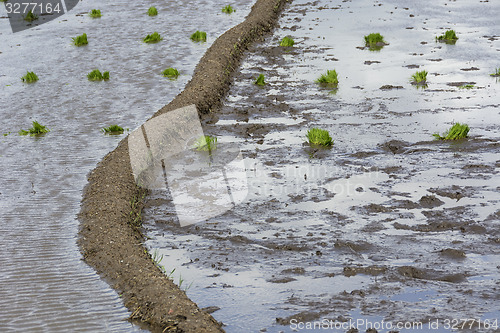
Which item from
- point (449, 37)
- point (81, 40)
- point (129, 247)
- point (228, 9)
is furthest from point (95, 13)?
point (129, 247)

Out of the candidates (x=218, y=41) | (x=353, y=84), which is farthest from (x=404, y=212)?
(x=218, y=41)

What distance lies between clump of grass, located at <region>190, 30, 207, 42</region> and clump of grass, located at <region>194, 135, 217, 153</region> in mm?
6532

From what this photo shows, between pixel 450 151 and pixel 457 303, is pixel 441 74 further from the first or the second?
pixel 457 303

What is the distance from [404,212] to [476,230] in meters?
0.84

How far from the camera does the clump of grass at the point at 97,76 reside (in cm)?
1292

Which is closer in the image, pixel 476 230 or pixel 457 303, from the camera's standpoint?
pixel 457 303

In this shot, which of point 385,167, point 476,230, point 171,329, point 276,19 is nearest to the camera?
point 171,329

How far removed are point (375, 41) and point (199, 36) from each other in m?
4.24

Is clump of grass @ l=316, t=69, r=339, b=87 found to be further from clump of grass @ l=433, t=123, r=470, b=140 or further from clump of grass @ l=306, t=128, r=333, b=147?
clump of grass @ l=433, t=123, r=470, b=140

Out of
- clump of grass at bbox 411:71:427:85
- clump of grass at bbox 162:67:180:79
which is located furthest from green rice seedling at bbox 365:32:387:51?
clump of grass at bbox 162:67:180:79

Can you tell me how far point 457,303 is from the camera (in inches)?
221

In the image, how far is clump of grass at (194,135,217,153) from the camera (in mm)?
9516

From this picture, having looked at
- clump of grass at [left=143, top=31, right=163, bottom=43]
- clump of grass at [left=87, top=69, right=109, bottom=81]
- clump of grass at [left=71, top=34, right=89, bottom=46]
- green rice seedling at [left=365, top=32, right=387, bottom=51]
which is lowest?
green rice seedling at [left=365, top=32, right=387, bottom=51]

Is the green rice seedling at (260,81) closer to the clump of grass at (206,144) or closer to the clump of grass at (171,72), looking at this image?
the clump of grass at (171,72)
